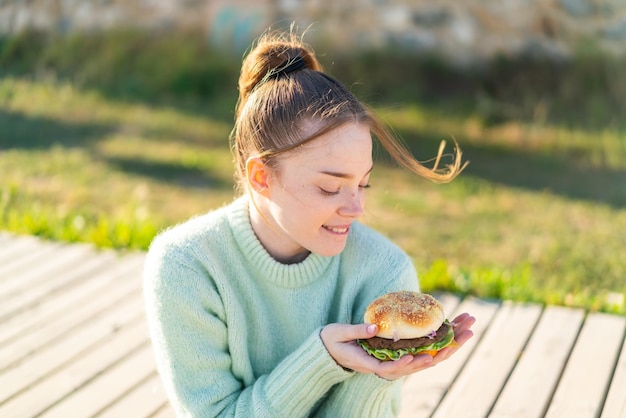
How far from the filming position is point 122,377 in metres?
3.30

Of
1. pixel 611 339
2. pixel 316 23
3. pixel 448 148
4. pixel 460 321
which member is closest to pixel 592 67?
pixel 448 148

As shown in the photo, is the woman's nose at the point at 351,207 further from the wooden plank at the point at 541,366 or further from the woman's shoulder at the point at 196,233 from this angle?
the wooden plank at the point at 541,366

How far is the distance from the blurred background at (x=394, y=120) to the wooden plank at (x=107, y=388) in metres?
1.29

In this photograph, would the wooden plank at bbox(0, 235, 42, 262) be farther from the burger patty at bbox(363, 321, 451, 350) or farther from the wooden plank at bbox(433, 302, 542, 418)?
the burger patty at bbox(363, 321, 451, 350)

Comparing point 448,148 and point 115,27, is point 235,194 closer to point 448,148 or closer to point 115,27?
point 448,148

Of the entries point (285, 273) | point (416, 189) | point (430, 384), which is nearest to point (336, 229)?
point (285, 273)

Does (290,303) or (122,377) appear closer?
(290,303)

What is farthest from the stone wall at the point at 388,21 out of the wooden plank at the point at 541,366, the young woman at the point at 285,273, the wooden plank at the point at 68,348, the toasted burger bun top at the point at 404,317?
the toasted burger bun top at the point at 404,317

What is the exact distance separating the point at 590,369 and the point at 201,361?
1.58 metres

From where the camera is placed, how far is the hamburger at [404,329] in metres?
2.37

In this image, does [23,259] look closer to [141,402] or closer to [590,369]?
[141,402]

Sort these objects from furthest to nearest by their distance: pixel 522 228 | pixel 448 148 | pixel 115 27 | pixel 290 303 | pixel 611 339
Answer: pixel 115 27, pixel 448 148, pixel 522 228, pixel 611 339, pixel 290 303

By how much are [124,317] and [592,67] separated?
475cm

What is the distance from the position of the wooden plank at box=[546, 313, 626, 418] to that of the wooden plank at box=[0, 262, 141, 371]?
191cm
